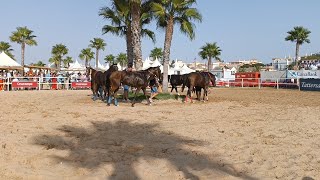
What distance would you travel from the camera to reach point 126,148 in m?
7.89

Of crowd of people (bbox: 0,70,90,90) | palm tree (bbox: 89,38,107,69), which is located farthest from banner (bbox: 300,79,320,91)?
palm tree (bbox: 89,38,107,69)

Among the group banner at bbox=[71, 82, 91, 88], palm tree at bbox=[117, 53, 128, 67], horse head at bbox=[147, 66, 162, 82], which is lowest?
banner at bbox=[71, 82, 91, 88]

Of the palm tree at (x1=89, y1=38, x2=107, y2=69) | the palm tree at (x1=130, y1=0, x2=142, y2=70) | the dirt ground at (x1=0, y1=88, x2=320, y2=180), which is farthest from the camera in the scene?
the palm tree at (x1=89, y1=38, x2=107, y2=69)

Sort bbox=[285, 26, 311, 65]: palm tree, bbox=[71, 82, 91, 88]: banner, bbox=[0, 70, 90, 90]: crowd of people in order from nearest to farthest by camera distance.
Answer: bbox=[0, 70, 90, 90]: crowd of people, bbox=[71, 82, 91, 88]: banner, bbox=[285, 26, 311, 65]: palm tree

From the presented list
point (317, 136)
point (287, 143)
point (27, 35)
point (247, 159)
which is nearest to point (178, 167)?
point (247, 159)

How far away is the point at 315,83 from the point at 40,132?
2487cm

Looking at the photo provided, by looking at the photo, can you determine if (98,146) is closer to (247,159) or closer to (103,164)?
(103,164)

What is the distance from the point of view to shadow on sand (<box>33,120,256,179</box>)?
6.49 m

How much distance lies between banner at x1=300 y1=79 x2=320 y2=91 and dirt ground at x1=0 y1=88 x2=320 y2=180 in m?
17.3

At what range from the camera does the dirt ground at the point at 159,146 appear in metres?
6.25

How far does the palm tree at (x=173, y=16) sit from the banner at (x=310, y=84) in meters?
13.7

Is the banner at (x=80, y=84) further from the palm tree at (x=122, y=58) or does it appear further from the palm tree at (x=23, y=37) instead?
the palm tree at (x=122, y=58)

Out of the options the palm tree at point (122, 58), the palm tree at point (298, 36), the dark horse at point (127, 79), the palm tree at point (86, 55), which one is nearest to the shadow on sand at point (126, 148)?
the dark horse at point (127, 79)

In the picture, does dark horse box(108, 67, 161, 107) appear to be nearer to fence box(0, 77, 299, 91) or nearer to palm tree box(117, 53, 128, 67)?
fence box(0, 77, 299, 91)
